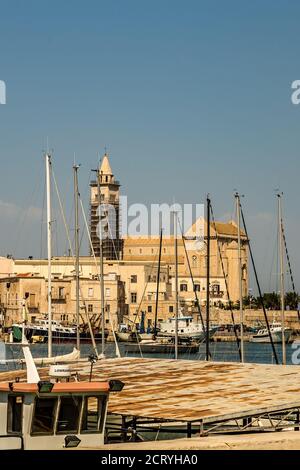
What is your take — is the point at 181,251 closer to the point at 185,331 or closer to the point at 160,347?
the point at 185,331

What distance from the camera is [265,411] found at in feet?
64.5

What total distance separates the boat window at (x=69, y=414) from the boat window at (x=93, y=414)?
4.4 inches

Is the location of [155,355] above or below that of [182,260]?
below

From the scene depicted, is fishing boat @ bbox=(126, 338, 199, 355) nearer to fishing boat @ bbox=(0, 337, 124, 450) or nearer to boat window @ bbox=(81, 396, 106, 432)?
boat window @ bbox=(81, 396, 106, 432)

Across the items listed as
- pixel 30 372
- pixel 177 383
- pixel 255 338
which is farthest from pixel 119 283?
pixel 30 372

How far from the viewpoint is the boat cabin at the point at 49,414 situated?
15.0 meters

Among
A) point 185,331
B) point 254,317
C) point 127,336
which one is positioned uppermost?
point 254,317

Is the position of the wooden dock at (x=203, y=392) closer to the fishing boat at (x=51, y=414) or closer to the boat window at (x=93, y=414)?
the boat window at (x=93, y=414)

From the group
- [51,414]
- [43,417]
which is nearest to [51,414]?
[51,414]

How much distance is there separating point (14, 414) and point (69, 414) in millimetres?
790

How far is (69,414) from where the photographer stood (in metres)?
15.2

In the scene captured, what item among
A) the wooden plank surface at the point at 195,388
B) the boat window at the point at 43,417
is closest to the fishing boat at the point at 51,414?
the boat window at the point at 43,417
